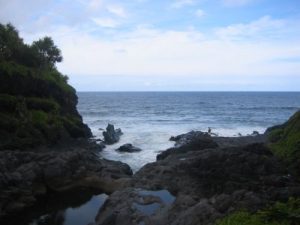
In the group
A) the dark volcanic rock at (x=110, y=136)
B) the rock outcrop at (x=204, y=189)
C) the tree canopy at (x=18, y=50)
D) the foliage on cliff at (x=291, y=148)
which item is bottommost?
the dark volcanic rock at (x=110, y=136)

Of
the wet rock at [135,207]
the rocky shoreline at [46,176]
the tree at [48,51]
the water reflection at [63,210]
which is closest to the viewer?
the wet rock at [135,207]

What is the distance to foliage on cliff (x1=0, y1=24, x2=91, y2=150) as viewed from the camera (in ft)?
132

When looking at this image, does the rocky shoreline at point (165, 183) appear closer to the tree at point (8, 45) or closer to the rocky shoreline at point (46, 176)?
the rocky shoreline at point (46, 176)

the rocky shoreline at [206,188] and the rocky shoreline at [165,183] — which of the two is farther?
the rocky shoreline at [165,183]

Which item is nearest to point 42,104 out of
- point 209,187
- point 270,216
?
point 209,187

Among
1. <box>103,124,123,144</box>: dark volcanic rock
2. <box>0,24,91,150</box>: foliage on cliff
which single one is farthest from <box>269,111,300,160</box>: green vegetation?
<box>103,124,123,144</box>: dark volcanic rock

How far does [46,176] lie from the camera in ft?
89.2

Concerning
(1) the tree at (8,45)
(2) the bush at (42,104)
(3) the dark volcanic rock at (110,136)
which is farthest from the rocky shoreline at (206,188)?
(1) the tree at (8,45)

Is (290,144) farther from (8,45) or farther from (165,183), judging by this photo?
(8,45)

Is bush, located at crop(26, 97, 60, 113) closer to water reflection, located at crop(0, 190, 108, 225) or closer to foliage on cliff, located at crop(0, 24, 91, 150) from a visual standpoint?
foliage on cliff, located at crop(0, 24, 91, 150)

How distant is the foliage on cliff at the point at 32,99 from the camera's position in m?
40.2

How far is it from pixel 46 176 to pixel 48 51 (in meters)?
Answer: 40.2

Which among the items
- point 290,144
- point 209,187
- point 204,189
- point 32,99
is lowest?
point 204,189

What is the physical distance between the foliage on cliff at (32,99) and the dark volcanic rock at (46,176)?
33.4 ft
